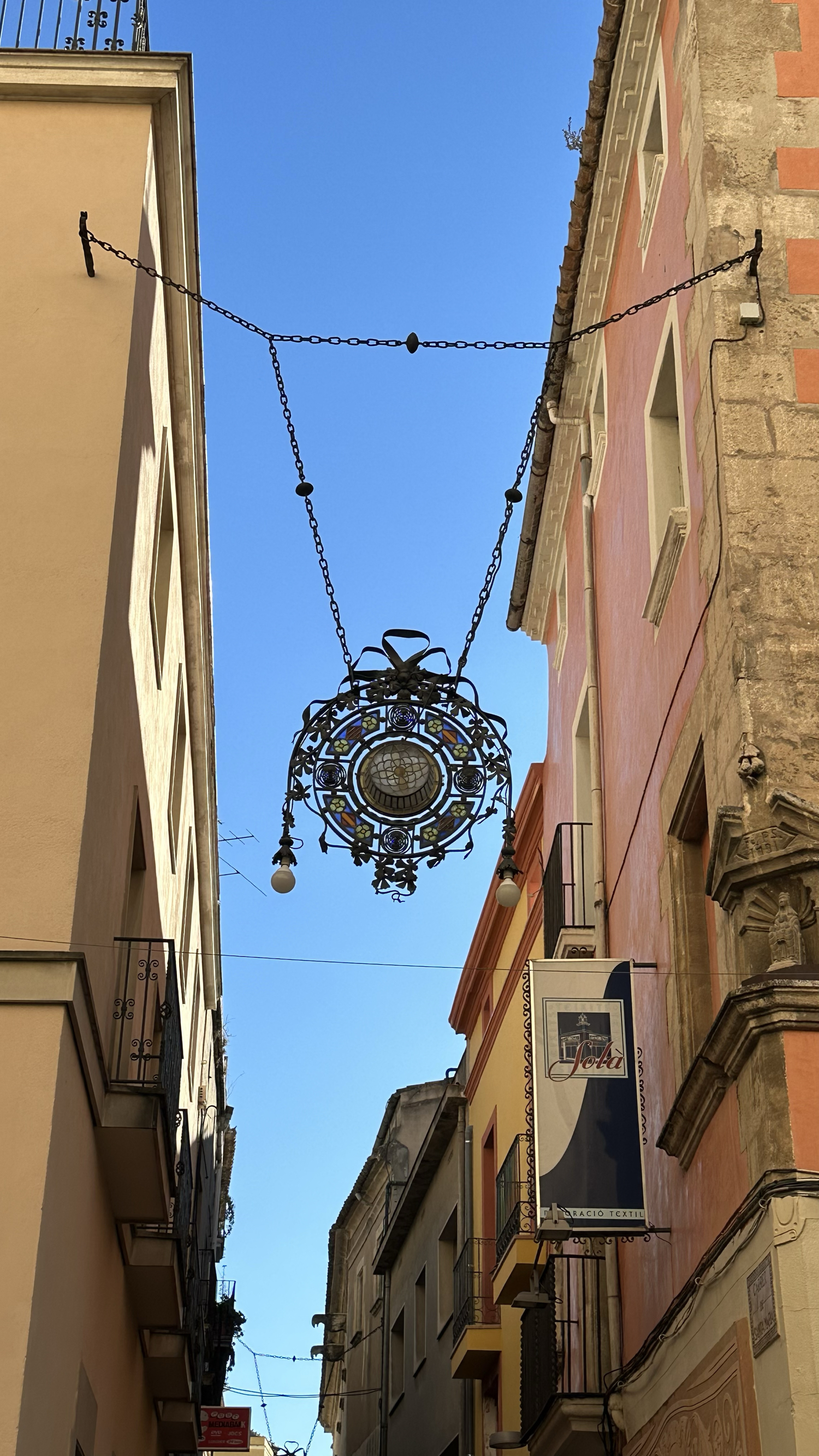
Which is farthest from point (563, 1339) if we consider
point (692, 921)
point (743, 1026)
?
point (743, 1026)

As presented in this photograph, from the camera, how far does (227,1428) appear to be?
855 inches

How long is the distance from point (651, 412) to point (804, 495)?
283 cm

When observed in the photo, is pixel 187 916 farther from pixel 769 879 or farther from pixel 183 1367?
pixel 769 879

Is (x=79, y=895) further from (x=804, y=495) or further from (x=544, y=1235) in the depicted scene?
(x=804, y=495)

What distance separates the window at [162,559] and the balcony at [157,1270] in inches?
151

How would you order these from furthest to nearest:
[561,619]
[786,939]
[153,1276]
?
[561,619]
[153,1276]
[786,939]

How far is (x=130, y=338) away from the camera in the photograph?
10.8 meters

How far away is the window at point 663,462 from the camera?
1102cm

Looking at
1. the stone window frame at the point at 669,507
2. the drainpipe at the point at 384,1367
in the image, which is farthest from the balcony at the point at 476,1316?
the stone window frame at the point at 669,507

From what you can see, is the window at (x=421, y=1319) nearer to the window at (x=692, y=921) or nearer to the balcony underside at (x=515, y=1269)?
the balcony underside at (x=515, y=1269)

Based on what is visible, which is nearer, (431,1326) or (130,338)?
(130,338)

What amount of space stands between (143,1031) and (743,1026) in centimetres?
365

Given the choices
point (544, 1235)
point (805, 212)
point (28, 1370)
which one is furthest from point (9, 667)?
point (805, 212)

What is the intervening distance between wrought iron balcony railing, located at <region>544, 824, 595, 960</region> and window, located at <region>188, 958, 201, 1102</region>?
19.4 ft
